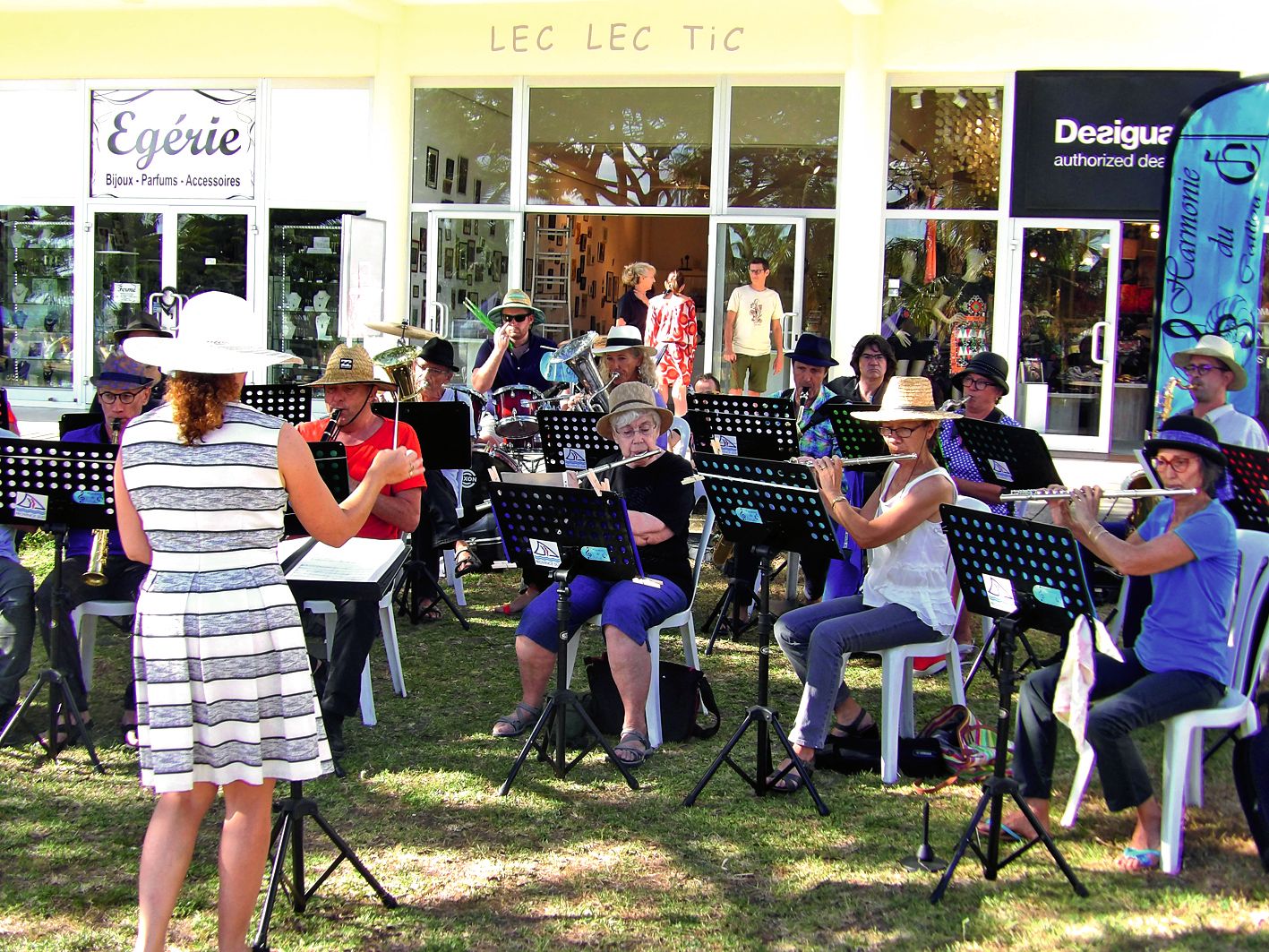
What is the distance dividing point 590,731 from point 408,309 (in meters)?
8.89

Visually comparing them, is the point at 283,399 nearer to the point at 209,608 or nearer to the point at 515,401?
the point at 515,401

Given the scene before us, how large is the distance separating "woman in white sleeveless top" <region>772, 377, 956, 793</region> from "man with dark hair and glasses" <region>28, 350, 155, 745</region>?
2.72 m

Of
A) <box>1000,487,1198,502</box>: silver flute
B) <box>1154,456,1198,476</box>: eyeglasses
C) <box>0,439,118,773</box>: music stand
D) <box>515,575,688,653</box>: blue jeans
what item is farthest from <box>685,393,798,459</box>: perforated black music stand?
<box>0,439,118,773</box>: music stand

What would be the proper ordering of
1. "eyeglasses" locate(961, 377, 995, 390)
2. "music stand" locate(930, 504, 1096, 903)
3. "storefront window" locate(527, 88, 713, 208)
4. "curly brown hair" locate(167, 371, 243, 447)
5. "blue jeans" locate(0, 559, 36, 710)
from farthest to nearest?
1. "storefront window" locate(527, 88, 713, 208)
2. "eyeglasses" locate(961, 377, 995, 390)
3. "blue jeans" locate(0, 559, 36, 710)
4. "music stand" locate(930, 504, 1096, 903)
5. "curly brown hair" locate(167, 371, 243, 447)

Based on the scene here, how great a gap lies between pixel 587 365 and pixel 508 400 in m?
1.27

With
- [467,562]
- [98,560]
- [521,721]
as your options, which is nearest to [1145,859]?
[521,721]

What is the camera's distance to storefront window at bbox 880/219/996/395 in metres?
12.5

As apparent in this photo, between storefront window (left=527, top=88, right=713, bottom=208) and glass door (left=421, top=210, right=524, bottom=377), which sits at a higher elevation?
storefront window (left=527, top=88, right=713, bottom=208)

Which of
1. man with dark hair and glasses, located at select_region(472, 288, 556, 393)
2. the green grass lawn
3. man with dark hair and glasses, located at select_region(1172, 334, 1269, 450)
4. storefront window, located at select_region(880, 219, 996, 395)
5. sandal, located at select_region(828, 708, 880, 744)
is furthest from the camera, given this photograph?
storefront window, located at select_region(880, 219, 996, 395)

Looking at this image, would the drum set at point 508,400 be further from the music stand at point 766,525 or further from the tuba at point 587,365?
the music stand at point 766,525

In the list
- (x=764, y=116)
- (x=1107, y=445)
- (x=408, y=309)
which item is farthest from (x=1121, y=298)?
(x=408, y=309)

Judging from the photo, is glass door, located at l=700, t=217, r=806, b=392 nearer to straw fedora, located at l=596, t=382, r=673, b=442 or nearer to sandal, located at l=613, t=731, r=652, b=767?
straw fedora, located at l=596, t=382, r=673, b=442

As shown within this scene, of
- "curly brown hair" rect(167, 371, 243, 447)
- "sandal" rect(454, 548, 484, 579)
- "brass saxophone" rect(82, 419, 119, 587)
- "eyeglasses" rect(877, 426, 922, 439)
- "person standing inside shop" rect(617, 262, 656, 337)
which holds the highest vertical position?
"person standing inside shop" rect(617, 262, 656, 337)

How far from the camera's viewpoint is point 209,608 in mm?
3248
